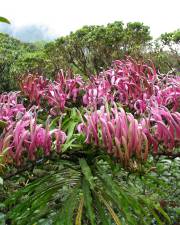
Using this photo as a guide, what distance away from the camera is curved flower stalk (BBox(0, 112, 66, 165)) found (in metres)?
1.55

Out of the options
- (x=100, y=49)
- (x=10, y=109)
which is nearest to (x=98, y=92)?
(x=10, y=109)

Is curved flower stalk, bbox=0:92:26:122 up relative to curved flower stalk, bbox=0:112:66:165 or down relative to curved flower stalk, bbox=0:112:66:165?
up

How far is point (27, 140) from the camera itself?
62.2 inches

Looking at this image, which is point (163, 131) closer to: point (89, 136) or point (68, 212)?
point (89, 136)

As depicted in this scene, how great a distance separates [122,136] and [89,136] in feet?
0.44

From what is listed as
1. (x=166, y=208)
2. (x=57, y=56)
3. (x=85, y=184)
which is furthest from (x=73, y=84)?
(x=57, y=56)

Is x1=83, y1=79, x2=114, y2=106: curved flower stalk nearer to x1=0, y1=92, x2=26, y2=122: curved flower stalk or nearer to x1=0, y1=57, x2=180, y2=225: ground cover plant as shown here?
x1=0, y1=57, x2=180, y2=225: ground cover plant

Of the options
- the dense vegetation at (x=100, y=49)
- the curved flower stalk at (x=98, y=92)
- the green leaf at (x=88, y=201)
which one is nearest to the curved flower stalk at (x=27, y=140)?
the green leaf at (x=88, y=201)

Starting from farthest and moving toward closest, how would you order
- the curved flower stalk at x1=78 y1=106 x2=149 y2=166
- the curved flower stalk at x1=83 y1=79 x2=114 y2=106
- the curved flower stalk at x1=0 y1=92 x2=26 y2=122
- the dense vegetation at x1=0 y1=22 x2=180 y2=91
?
the dense vegetation at x1=0 y1=22 x2=180 y2=91 < the curved flower stalk at x1=83 y1=79 x2=114 y2=106 < the curved flower stalk at x1=0 y1=92 x2=26 y2=122 < the curved flower stalk at x1=78 y1=106 x2=149 y2=166

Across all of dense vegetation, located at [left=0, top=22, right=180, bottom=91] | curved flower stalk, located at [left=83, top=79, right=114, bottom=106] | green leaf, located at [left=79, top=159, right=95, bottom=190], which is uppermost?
dense vegetation, located at [left=0, top=22, right=180, bottom=91]

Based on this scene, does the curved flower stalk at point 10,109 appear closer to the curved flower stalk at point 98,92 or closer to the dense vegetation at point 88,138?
the dense vegetation at point 88,138

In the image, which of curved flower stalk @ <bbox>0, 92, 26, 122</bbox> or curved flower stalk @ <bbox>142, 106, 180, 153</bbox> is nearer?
curved flower stalk @ <bbox>142, 106, 180, 153</bbox>

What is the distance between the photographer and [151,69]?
7.09 feet

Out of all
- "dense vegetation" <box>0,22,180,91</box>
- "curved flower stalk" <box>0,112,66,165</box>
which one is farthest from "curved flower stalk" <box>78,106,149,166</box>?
"dense vegetation" <box>0,22,180,91</box>
